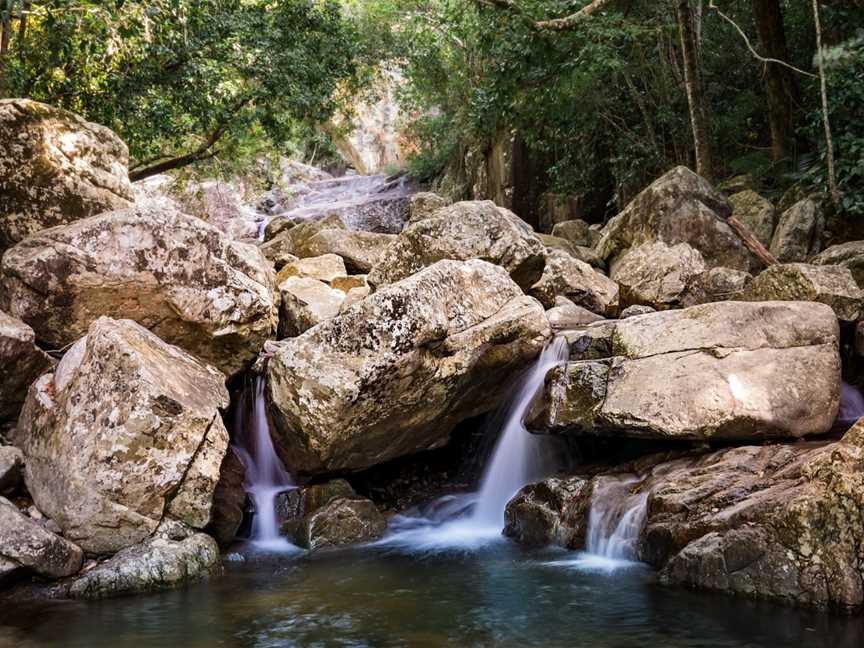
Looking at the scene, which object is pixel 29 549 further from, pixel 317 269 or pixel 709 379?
pixel 317 269

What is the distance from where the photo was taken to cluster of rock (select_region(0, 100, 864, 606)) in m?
6.28

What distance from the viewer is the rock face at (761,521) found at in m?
5.25

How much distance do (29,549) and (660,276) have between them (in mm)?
9132

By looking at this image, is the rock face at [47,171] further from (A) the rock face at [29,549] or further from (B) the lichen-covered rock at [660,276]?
(B) the lichen-covered rock at [660,276]

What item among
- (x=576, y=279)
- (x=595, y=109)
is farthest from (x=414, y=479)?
(x=595, y=109)

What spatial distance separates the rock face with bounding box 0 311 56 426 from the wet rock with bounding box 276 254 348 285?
528 cm

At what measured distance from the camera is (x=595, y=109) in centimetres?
1898

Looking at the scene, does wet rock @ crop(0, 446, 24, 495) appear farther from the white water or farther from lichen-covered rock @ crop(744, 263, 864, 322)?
lichen-covered rock @ crop(744, 263, 864, 322)

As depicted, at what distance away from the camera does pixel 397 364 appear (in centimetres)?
781

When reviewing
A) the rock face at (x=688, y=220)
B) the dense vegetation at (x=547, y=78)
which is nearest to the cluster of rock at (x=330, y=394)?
the dense vegetation at (x=547, y=78)

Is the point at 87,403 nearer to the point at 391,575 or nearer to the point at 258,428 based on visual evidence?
the point at 258,428

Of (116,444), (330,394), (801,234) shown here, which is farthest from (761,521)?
(801,234)

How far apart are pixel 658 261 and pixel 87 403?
854 centimetres

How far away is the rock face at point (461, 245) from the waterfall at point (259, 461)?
2.62 meters
